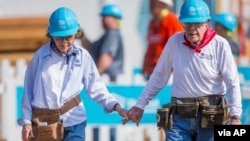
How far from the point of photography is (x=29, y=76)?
697cm

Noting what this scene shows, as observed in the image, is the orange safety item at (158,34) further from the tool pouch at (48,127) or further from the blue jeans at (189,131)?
the tool pouch at (48,127)

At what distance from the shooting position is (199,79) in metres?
6.89

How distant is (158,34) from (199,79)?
3.16 m

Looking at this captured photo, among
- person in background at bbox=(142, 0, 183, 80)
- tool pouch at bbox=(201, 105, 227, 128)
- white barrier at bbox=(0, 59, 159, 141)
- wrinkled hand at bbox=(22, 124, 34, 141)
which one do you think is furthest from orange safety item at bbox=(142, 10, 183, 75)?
wrinkled hand at bbox=(22, 124, 34, 141)

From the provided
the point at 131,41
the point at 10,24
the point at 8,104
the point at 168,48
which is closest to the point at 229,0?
the point at 131,41

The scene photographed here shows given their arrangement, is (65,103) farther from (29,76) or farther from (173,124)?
(173,124)

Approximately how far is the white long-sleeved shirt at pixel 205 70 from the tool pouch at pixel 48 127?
951 mm

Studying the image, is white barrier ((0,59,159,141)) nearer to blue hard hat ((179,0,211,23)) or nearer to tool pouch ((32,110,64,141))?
tool pouch ((32,110,64,141))

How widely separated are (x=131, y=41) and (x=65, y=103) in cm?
619

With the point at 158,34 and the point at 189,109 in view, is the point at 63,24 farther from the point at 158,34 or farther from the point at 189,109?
the point at 158,34

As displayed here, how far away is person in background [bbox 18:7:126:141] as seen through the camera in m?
6.89

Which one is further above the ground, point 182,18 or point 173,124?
point 182,18

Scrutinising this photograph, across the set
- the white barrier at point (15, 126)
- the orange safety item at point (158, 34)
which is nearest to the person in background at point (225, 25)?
the orange safety item at point (158, 34)

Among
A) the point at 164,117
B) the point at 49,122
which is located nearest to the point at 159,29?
the point at 164,117
